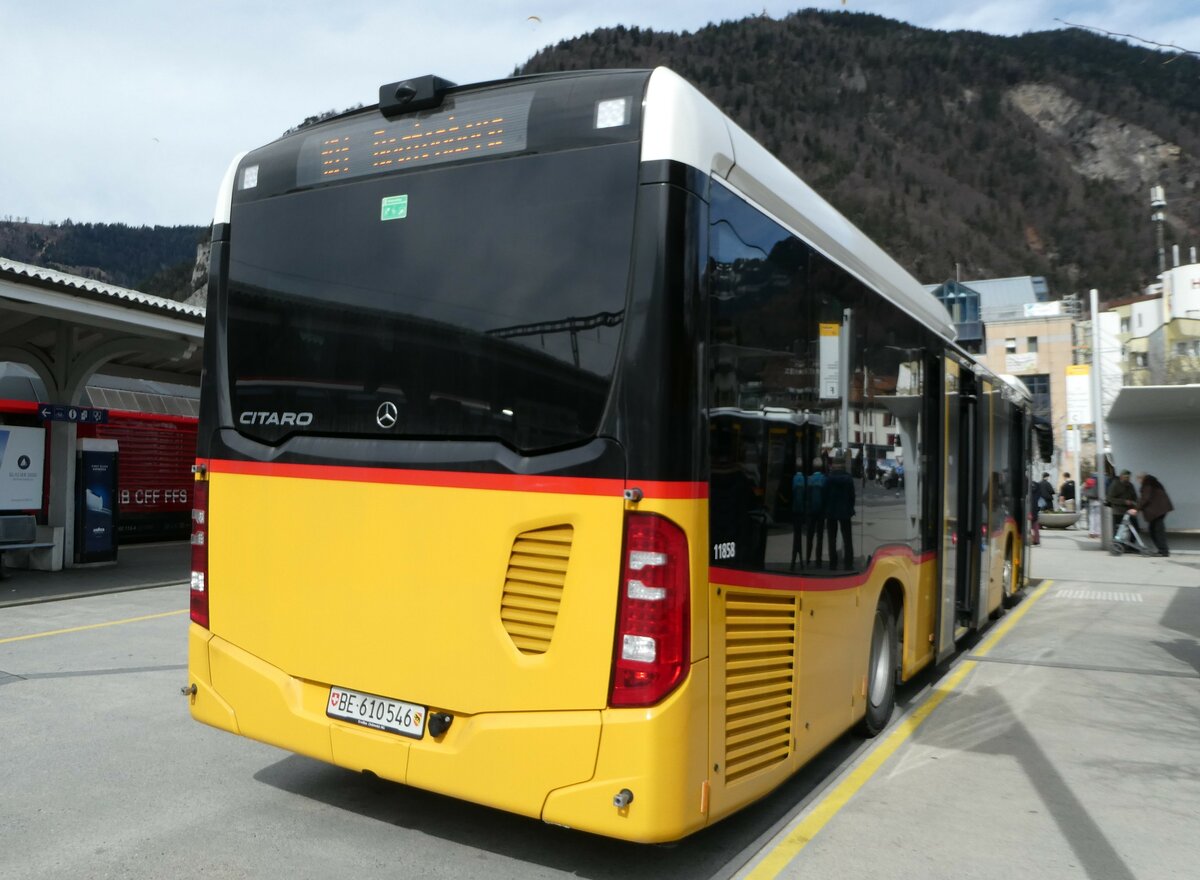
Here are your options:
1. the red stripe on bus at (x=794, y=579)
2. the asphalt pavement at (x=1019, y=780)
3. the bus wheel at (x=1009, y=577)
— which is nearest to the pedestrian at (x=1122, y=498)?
the bus wheel at (x=1009, y=577)

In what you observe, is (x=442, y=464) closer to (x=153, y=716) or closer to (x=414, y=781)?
(x=414, y=781)

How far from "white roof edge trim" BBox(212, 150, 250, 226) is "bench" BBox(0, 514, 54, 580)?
10.4m

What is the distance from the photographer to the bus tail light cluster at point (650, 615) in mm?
3543

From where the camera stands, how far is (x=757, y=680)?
411 cm

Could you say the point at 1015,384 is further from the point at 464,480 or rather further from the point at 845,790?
the point at 464,480

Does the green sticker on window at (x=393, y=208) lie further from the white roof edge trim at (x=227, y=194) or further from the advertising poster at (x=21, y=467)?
the advertising poster at (x=21, y=467)

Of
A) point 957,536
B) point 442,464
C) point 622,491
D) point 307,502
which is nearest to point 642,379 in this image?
point 622,491

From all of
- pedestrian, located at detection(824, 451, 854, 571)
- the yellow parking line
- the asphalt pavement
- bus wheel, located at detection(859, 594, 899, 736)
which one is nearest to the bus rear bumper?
the asphalt pavement

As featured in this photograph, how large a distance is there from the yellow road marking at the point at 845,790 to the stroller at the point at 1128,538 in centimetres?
1472

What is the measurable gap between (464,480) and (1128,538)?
70.0 feet

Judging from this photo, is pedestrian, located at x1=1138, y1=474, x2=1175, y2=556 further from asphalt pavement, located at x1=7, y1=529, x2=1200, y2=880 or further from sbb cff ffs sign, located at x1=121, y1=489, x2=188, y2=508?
sbb cff ffs sign, located at x1=121, y1=489, x2=188, y2=508

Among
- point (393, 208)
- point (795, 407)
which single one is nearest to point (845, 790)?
point (795, 407)

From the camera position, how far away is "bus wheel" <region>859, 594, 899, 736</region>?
602cm

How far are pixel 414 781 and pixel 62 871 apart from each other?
143 centimetres
